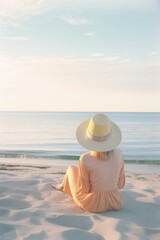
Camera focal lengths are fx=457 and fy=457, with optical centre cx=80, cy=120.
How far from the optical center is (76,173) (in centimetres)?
517

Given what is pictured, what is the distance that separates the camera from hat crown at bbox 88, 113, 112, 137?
4.76 m

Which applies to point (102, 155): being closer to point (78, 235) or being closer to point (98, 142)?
point (98, 142)

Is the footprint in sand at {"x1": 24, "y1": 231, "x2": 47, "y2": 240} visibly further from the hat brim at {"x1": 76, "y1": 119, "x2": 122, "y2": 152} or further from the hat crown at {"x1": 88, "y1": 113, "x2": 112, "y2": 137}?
the hat crown at {"x1": 88, "y1": 113, "x2": 112, "y2": 137}

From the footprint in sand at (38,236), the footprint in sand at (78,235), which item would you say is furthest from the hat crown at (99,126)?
the footprint in sand at (38,236)

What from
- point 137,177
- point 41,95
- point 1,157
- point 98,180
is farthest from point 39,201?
point 41,95

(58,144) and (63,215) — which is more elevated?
(63,215)

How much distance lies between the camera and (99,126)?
15.6ft

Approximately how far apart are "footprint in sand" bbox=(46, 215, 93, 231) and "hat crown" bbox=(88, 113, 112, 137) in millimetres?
881

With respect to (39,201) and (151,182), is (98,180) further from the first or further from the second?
(151,182)

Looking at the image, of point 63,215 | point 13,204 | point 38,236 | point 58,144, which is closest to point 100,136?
point 63,215

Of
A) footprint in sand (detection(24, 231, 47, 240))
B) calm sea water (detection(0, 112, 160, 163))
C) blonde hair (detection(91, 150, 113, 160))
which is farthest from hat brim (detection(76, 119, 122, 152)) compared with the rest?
calm sea water (detection(0, 112, 160, 163))

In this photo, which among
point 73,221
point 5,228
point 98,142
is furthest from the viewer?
point 98,142

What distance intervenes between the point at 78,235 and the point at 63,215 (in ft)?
2.00

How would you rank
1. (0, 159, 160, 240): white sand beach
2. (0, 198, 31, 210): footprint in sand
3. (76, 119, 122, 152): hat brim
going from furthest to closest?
1. (0, 198, 31, 210): footprint in sand
2. (76, 119, 122, 152): hat brim
3. (0, 159, 160, 240): white sand beach
